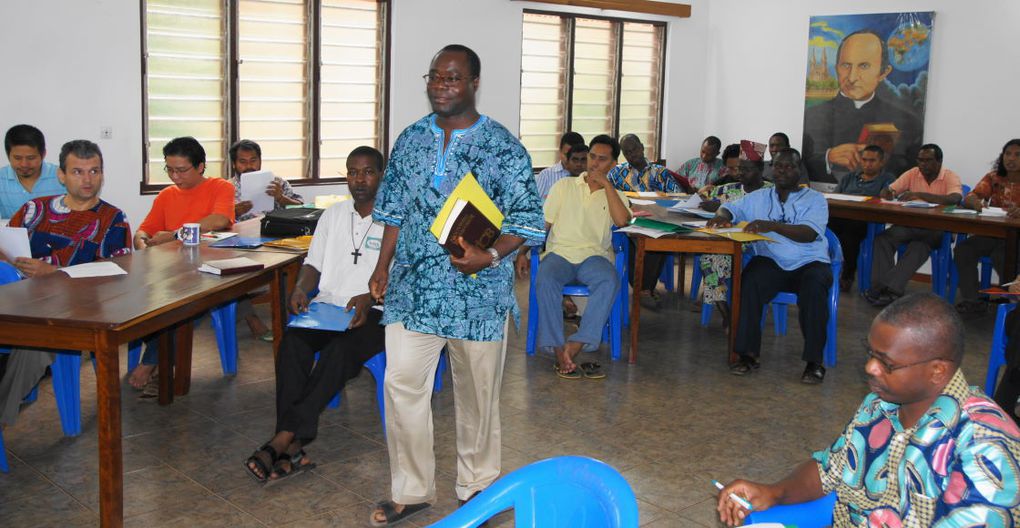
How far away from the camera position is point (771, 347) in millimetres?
6164

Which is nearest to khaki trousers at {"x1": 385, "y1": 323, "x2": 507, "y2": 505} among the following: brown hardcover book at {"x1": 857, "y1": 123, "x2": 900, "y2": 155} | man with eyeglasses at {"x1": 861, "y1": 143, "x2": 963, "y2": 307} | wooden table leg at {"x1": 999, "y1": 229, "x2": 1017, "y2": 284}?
wooden table leg at {"x1": 999, "y1": 229, "x2": 1017, "y2": 284}

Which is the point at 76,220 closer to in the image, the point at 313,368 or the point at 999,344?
the point at 313,368

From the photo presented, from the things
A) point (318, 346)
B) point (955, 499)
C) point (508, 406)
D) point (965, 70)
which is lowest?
point (508, 406)

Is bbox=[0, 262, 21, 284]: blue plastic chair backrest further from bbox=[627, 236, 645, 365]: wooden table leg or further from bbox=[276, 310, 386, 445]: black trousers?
bbox=[627, 236, 645, 365]: wooden table leg

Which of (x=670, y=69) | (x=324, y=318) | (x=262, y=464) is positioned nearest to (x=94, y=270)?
(x=324, y=318)

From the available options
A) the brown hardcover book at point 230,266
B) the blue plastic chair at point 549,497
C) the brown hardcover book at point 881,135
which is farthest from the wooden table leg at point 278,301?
the brown hardcover book at point 881,135

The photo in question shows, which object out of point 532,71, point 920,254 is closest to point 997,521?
point 920,254

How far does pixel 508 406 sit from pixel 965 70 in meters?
5.76

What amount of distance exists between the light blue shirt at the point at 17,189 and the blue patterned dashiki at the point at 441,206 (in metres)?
3.05

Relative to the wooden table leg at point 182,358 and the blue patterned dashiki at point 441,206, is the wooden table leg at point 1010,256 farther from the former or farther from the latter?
the wooden table leg at point 182,358

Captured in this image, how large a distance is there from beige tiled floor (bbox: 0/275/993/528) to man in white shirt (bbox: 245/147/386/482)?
162 mm

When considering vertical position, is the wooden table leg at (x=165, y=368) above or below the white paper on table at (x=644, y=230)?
below

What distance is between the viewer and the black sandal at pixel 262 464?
3744 mm

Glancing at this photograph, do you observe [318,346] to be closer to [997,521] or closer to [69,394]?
[69,394]
